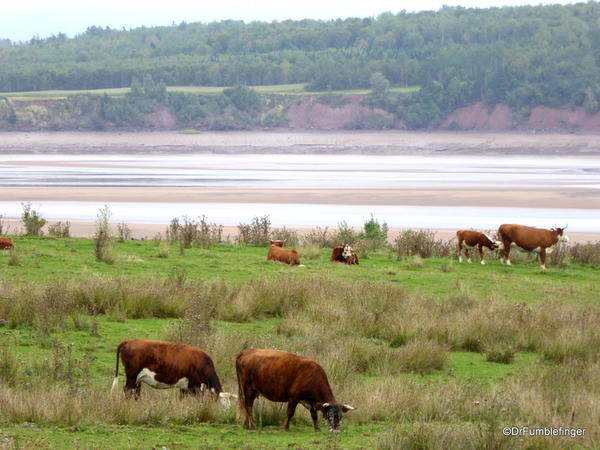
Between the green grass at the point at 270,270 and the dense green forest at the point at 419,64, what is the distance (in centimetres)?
9768

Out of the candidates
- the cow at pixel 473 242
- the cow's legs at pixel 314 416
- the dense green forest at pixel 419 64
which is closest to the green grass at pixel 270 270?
the cow at pixel 473 242

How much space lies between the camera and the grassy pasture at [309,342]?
8.76m

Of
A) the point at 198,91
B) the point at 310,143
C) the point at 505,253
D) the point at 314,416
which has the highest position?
the point at 198,91

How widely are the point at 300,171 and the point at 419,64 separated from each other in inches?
3269

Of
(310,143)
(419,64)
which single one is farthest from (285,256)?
(419,64)

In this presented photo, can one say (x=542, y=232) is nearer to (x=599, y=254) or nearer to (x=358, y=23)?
(x=599, y=254)

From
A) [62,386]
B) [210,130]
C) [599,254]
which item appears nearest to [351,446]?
[62,386]

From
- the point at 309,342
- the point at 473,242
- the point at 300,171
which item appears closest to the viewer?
the point at 309,342

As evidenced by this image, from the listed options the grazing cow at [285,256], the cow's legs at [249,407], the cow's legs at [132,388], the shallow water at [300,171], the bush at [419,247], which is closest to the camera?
the cow's legs at [249,407]

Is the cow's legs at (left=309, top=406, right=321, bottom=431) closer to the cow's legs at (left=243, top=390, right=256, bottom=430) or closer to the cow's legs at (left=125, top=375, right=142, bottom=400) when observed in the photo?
the cow's legs at (left=243, top=390, right=256, bottom=430)

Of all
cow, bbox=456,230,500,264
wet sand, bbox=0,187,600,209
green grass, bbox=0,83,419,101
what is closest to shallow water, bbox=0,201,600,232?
wet sand, bbox=0,187,600,209

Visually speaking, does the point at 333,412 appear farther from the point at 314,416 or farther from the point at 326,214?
the point at 326,214

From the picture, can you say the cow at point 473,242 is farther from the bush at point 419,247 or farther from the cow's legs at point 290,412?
the cow's legs at point 290,412

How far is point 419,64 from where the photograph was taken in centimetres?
14462
